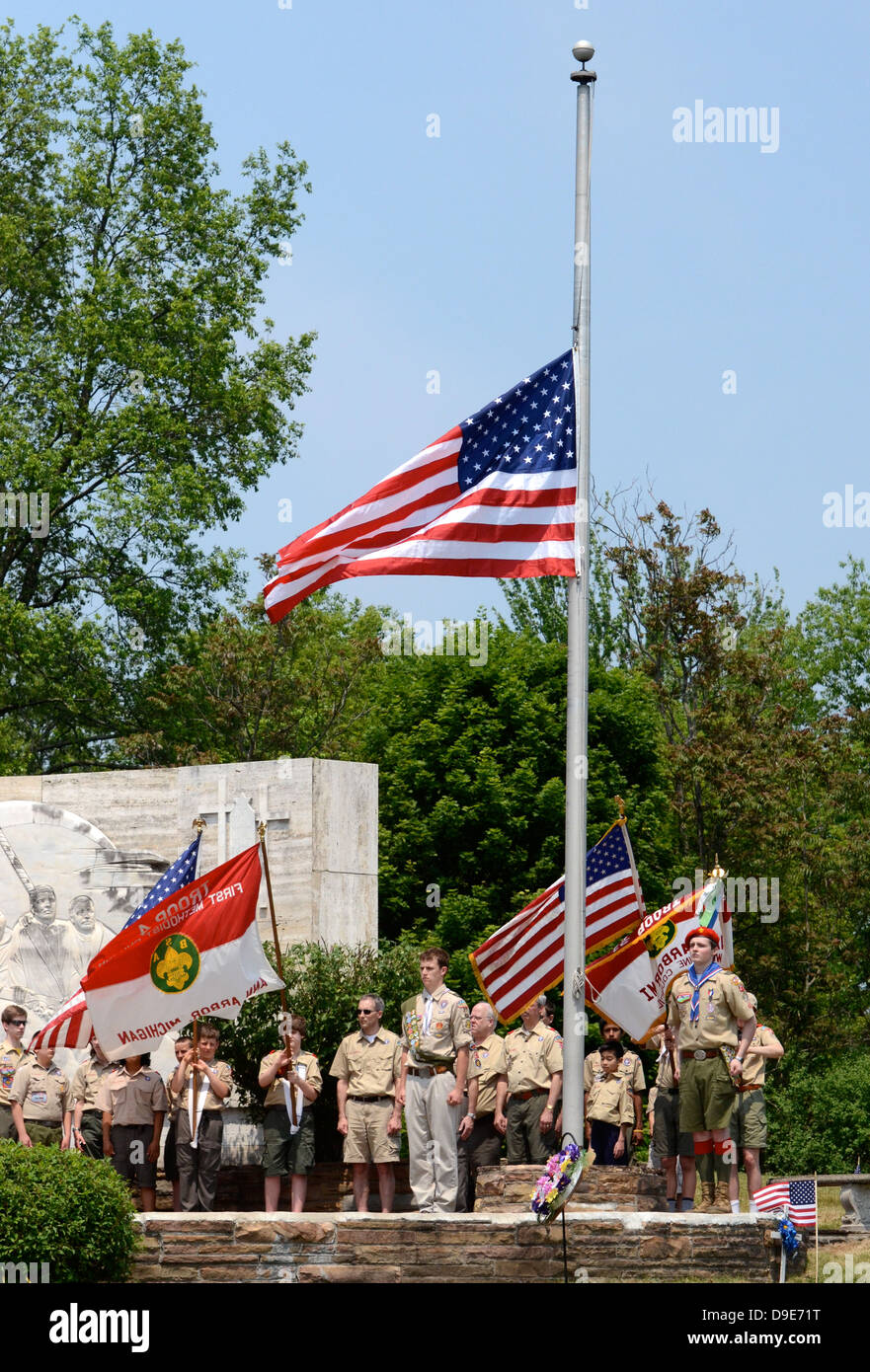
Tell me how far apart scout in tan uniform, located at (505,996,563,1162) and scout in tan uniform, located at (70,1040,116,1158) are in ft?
10.3

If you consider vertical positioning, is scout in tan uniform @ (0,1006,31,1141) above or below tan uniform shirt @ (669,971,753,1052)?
below

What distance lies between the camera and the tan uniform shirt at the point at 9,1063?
1477cm

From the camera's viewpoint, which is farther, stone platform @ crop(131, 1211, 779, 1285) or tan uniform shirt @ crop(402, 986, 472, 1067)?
tan uniform shirt @ crop(402, 986, 472, 1067)

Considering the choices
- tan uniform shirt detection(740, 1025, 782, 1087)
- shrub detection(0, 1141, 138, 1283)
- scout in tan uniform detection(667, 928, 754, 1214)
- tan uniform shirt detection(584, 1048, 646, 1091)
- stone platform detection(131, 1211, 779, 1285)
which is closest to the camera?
shrub detection(0, 1141, 138, 1283)

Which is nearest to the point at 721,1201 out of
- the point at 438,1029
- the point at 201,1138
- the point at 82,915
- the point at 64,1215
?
the point at 438,1029

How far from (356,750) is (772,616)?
690 inches

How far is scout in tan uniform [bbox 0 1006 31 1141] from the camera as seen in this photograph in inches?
580

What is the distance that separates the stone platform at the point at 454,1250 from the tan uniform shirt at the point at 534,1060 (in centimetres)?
256

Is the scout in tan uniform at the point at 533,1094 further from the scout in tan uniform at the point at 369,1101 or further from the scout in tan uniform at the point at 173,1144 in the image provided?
the scout in tan uniform at the point at 173,1144

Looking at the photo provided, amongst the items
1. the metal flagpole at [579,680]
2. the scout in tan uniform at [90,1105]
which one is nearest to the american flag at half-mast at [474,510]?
the metal flagpole at [579,680]

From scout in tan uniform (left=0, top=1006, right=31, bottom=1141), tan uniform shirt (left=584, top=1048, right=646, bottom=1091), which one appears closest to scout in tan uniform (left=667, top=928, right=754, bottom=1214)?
tan uniform shirt (left=584, top=1048, right=646, bottom=1091)

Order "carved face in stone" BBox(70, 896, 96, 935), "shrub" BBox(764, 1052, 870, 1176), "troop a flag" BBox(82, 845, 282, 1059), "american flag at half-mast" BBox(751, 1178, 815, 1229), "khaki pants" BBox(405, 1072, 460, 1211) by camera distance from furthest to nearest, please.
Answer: "shrub" BBox(764, 1052, 870, 1176)
"carved face in stone" BBox(70, 896, 96, 935)
"troop a flag" BBox(82, 845, 282, 1059)
"khaki pants" BBox(405, 1072, 460, 1211)
"american flag at half-mast" BBox(751, 1178, 815, 1229)

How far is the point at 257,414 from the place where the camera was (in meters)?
32.3

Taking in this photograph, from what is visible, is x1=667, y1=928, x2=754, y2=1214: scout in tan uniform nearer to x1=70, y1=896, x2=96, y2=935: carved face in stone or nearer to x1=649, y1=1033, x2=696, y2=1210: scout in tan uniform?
x1=649, y1=1033, x2=696, y2=1210: scout in tan uniform
